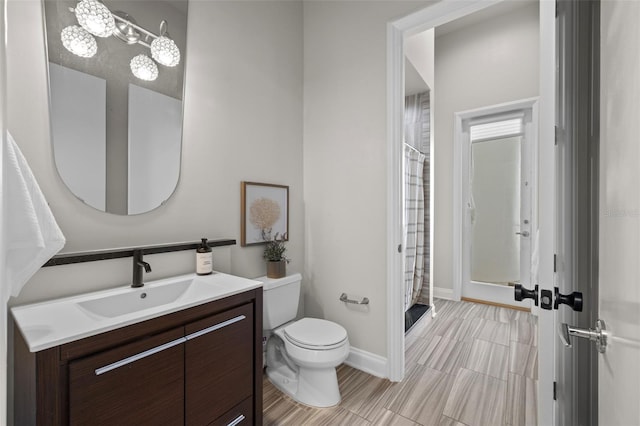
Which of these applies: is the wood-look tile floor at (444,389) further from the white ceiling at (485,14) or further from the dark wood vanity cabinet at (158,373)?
the white ceiling at (485,14)

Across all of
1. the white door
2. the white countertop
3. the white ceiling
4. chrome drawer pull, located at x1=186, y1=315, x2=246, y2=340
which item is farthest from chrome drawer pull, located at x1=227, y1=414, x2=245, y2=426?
the white ceiling

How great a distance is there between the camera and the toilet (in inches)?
66.1

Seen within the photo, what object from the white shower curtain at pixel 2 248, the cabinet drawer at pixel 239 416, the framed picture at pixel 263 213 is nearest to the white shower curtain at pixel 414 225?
the framed picture at pixel 263 213

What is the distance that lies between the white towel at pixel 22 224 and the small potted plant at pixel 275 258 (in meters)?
1.19

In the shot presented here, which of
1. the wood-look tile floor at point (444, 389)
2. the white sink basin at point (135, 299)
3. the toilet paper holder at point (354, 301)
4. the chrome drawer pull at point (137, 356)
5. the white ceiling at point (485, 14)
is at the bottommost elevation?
the wood-look tile floor at point (444, 389)

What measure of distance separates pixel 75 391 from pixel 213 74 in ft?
5.46

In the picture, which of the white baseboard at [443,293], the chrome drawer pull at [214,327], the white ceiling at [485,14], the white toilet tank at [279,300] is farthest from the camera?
the white baseboard at [443,293]

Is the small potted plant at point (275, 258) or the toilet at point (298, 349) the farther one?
the small potted plant at point (275, 258)

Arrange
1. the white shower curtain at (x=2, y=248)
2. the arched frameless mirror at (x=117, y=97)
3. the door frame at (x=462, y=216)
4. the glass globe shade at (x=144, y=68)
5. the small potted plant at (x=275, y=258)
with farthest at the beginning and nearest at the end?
the door frame at (x=462, y=216) < the small potted plant at (x=275, y=258) < the glass globe shade at (x=144, y=68) < the arched frameless mirror at (x=117, y=97) < the white shower curtain at (x=2, y=248)

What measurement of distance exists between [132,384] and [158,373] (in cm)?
8

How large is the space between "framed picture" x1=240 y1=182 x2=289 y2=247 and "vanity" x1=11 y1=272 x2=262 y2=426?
0.56 meters

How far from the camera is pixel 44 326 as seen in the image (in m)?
0.90

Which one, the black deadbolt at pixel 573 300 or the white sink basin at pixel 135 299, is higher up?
the black deadbolt at pixel 573 300

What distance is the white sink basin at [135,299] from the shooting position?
1.18 meters
